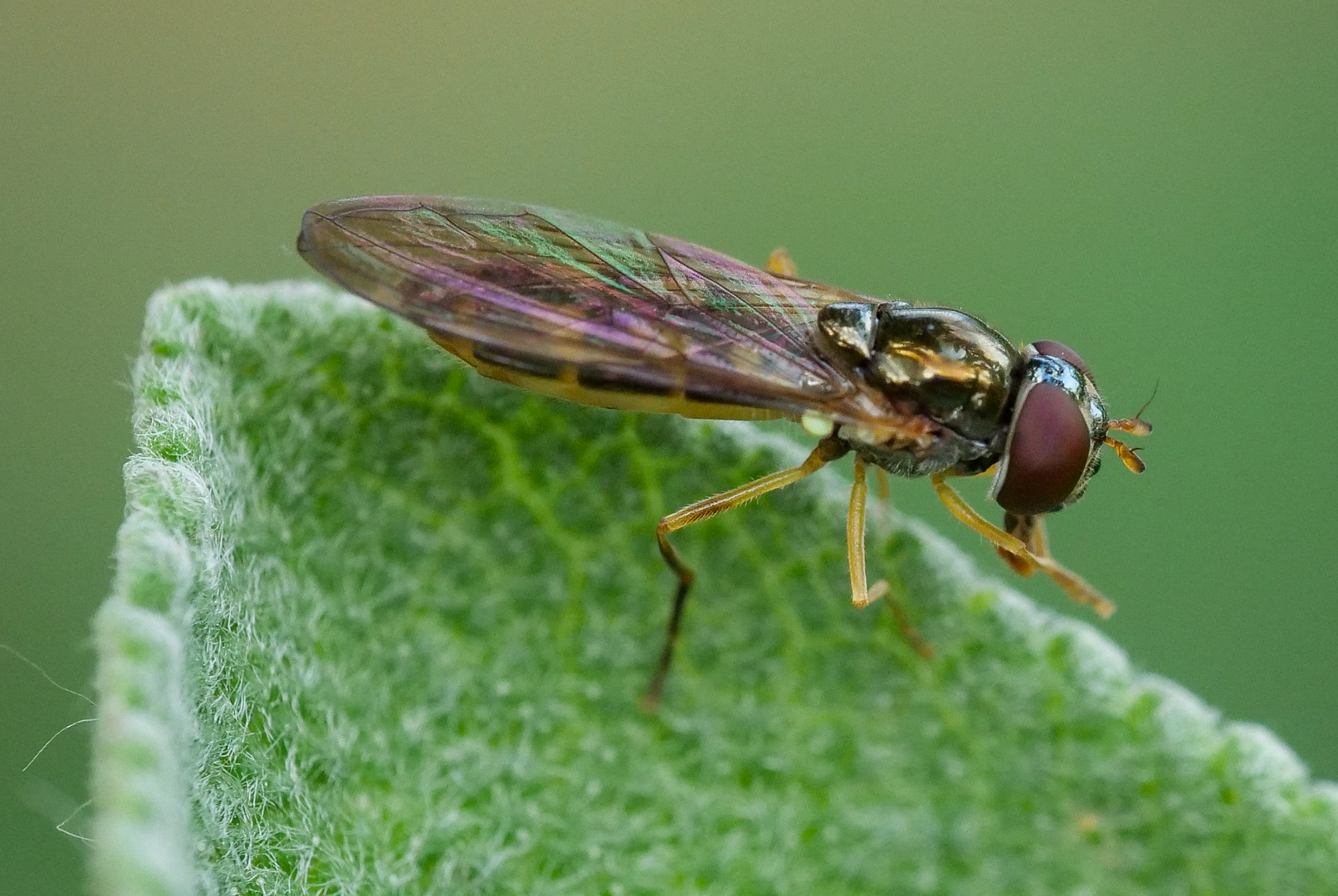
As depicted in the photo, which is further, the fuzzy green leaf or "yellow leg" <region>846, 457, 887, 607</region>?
"yellow leg" <region>846, 457, 887, 607</region>

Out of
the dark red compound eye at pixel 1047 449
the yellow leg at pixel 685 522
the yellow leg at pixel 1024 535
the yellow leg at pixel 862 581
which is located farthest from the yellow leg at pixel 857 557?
the yellow leg at pixel 1024 535

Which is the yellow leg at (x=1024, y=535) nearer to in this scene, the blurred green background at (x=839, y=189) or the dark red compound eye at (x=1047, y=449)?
the dark red compound eye at (x=1047, y=449)

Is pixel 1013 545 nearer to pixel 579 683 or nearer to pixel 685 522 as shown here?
pixel 685 522

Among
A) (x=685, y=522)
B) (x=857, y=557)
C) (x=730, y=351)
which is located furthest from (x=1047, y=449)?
(x=685, y=522)

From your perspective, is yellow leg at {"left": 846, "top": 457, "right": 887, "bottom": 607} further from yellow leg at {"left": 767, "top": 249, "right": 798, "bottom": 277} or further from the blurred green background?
the blurred green background

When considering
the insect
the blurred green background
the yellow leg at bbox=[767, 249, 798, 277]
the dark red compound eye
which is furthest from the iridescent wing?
the blurred green background

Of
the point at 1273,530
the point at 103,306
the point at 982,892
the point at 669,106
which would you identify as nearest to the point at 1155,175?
the point at 1273,530

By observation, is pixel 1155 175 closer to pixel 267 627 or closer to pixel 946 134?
pixel 946 134
